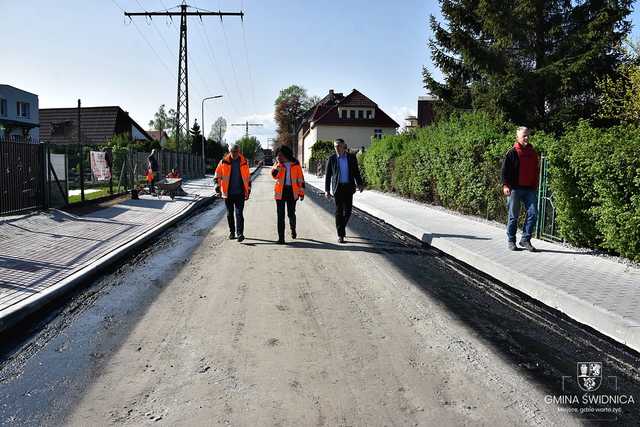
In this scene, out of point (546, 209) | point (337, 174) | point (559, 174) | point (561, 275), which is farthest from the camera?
point (337, 174)

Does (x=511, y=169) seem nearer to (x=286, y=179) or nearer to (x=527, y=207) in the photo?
(x=527, y=207)

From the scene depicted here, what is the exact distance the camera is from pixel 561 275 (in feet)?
21.6

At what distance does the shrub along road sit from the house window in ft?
160

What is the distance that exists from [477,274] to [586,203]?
2.31 m

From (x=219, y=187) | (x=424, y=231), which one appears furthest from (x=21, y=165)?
(x=424, y=231)

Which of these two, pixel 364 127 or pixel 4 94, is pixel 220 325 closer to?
pixel 4 94

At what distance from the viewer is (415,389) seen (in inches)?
137

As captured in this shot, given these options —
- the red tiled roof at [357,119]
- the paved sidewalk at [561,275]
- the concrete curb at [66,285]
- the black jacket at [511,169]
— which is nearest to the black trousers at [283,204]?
the concrete curb at [66,285]

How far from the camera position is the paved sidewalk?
493cm

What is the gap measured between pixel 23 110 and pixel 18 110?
891 mm

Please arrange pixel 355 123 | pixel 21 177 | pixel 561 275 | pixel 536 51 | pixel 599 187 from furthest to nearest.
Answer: pixel 355 123 → pixel 536 51 → pixel 21 177 → pixel 599 187 → pixel 561 275

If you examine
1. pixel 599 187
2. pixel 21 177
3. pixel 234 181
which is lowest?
pixel 21 177

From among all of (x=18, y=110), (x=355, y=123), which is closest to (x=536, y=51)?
(x=18, y=110)

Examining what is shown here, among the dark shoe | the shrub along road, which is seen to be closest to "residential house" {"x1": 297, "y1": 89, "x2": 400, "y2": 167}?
the dark shoe
